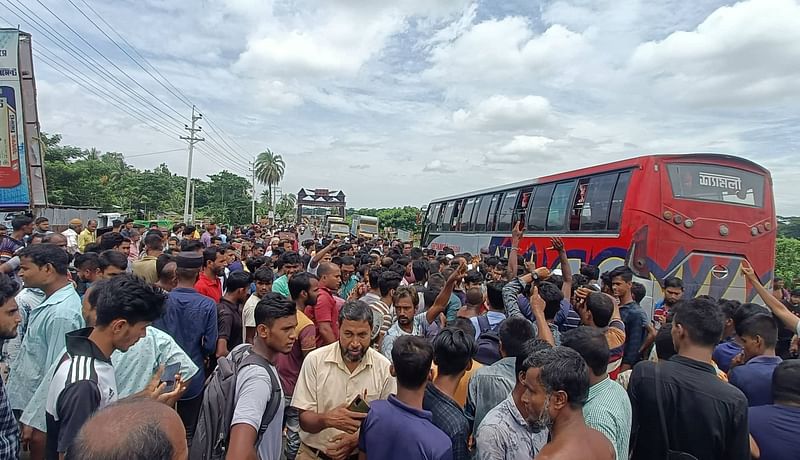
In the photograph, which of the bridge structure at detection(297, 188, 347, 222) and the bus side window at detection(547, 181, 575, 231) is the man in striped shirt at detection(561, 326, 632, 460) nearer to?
the bus side window at detection(547, 181, 575, 231)

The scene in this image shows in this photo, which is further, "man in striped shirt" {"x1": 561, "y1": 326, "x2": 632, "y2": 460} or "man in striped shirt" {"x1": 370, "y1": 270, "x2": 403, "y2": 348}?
"man in striped shirt" {"x1": 370, "y1": 270, "x2": 403, "y2": 348}

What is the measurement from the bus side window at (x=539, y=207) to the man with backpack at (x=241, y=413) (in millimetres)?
10272

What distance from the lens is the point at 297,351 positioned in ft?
12.2

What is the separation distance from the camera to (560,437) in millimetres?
2076

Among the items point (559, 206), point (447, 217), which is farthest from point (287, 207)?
point (559, 206)

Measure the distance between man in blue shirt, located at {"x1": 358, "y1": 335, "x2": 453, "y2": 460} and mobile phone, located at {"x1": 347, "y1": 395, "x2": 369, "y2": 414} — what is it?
0.83 feet

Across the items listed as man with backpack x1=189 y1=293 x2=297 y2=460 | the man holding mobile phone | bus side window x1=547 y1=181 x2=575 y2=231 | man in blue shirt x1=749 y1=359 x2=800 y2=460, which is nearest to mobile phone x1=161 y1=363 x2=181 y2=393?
the man holding mobile phone

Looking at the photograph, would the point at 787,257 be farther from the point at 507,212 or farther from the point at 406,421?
the point at 406,421

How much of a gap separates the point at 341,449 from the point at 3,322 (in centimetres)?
Result: 210

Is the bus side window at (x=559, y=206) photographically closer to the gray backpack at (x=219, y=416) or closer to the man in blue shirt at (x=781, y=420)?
the man in blue shirt at (x=781, y=420)

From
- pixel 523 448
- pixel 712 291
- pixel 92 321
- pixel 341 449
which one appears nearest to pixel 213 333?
pixel 92 321

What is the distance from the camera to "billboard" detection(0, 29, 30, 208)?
1110 cm

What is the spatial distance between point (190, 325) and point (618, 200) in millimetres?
8146

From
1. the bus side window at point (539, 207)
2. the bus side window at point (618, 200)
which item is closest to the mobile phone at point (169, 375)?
the bus side window at point (618, 200)
